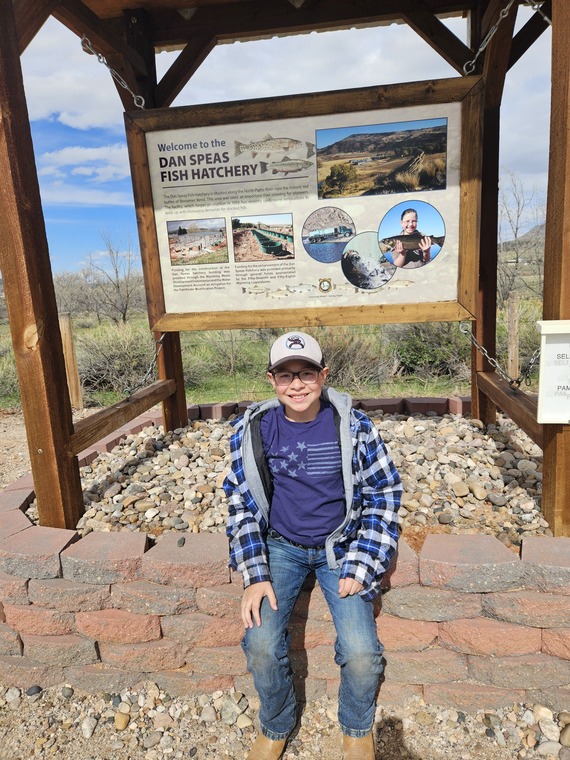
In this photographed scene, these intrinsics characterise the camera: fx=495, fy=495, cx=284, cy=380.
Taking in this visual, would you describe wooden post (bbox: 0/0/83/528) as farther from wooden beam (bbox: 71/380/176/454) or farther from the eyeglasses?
the eyeglasses

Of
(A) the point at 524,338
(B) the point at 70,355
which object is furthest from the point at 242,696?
(A) the point at 524,338

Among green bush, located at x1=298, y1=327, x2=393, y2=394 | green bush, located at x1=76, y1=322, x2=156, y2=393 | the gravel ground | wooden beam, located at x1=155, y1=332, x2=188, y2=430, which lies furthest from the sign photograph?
green bush, located at x1=76, y1=322, x2=156, y2=393

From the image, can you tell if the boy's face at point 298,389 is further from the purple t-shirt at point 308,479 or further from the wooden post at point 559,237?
the wooden post at point 559,237

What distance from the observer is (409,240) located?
307 cm

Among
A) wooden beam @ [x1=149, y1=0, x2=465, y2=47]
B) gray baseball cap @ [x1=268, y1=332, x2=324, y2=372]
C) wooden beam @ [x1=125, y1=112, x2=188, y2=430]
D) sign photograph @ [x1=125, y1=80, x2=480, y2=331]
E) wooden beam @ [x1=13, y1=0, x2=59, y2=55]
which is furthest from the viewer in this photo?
wooden beam @ [x1=149, y1=0, x2=465, y2=47]

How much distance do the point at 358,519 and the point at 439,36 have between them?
3209mm

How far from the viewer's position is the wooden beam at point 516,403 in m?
2.38

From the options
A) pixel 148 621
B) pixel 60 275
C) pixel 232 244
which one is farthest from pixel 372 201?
pixel 60 275

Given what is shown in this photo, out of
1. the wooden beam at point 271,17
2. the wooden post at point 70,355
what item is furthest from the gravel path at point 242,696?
the wooden post at point 70,355

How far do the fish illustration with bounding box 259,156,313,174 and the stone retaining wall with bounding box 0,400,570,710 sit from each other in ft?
7.27

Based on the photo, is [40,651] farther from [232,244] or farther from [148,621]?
[232,244]

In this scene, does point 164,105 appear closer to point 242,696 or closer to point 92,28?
point 92,28

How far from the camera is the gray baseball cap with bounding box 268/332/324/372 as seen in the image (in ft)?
6.01

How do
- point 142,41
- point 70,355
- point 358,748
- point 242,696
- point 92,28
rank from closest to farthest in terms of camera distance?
point 358,748 < point 242,696 < point 92,28 < point 142,41 < point 70,355
